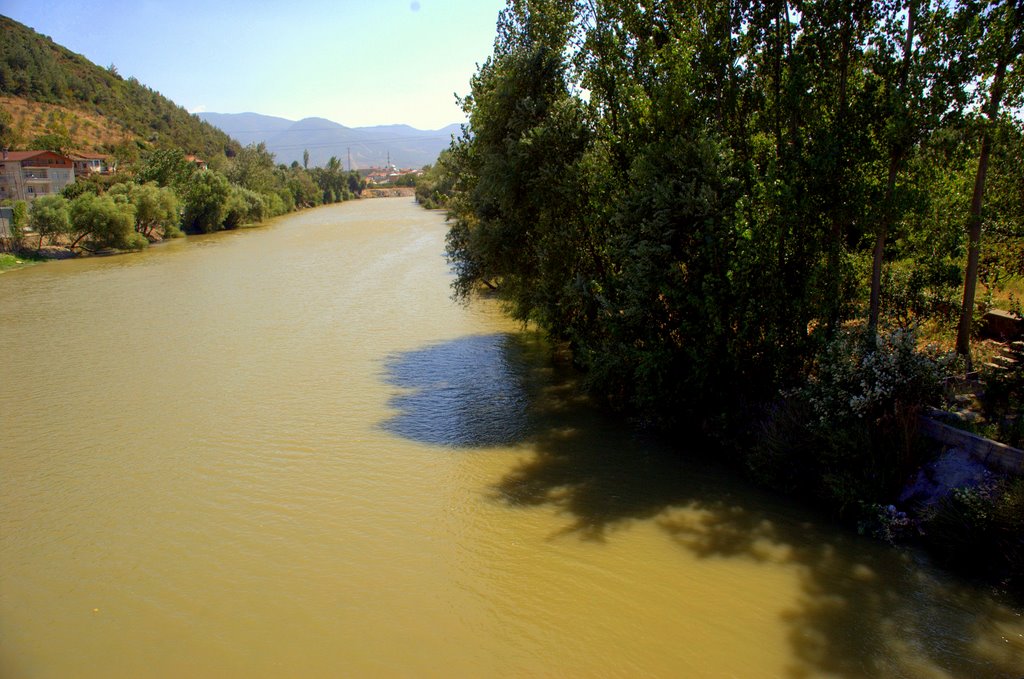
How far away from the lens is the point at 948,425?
8.51 metres

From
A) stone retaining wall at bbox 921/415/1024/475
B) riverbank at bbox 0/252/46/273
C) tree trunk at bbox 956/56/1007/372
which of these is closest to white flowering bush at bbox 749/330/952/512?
stone retaining wall at bbox 921/415/1024/475

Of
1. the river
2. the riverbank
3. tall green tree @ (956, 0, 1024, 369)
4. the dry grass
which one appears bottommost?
the river

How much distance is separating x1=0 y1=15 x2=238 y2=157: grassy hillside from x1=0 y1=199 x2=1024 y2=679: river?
7908 cm

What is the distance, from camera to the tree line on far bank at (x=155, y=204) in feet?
132

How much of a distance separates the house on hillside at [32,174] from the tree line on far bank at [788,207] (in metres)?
59.0

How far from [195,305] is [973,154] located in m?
24.8

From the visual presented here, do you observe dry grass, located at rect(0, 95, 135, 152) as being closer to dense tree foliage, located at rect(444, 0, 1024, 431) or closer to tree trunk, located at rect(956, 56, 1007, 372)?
dense tree foliage, located at rect(444, 0, 1024, 431)

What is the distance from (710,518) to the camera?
953 cm

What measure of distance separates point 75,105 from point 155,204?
195ft

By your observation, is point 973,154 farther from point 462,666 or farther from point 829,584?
point 462,666

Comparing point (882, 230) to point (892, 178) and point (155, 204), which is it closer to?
point (892, 178)

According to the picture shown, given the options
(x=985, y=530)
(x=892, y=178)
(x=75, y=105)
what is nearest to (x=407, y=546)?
(x=985, y=530)

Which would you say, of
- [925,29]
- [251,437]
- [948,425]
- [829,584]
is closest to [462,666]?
[829,584]

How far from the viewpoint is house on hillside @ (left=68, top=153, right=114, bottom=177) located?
220 ft
